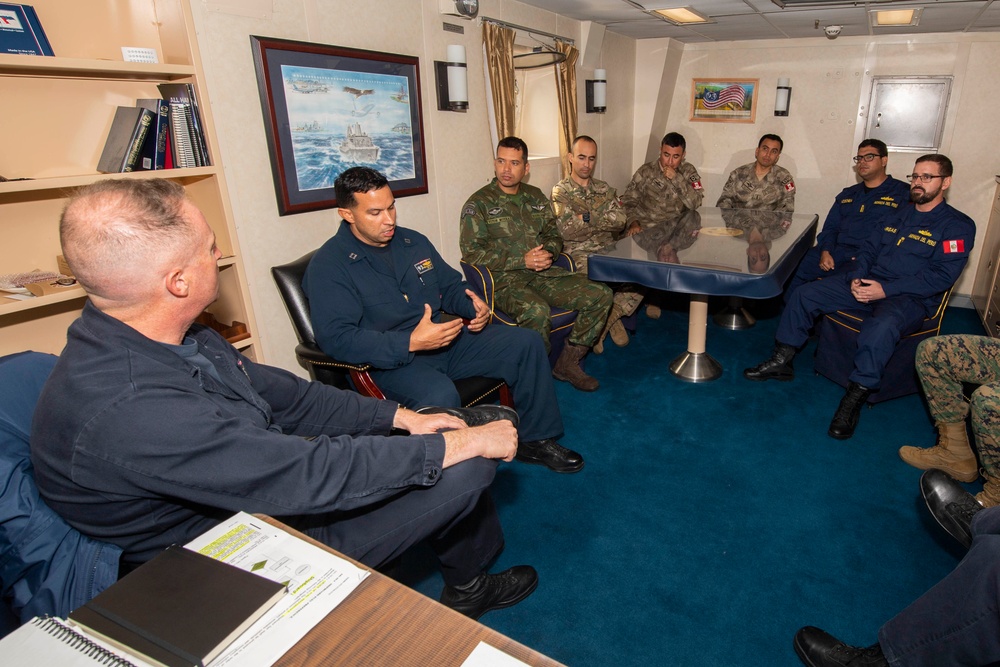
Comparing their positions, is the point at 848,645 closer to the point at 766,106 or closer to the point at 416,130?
the point at 416,130

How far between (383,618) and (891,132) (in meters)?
6.21

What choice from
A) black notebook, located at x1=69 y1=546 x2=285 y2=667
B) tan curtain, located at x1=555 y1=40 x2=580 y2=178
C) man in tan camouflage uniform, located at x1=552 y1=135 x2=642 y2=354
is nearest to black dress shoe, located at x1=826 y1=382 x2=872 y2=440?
man in tan camouflage uniform, located at x1=552 y1=135 x2=642 y2=354

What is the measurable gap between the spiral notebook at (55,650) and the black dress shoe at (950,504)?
2.14 meters

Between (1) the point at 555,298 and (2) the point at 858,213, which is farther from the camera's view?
(2) the point at 858,213

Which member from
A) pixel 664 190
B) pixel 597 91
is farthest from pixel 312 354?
pixel 597 91

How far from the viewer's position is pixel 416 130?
3301mm

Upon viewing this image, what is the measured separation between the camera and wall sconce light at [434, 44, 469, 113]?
3344mm

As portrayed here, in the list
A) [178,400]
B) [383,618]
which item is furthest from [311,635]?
[178,400]

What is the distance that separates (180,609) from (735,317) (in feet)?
13.8

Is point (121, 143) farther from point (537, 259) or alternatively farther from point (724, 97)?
point (724, 97)

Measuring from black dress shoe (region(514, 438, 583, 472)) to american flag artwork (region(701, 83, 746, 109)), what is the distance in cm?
477

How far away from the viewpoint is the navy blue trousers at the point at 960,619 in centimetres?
126

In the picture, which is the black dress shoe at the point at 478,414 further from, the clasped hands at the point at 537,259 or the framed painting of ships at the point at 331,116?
Result: the clasped hands at the point at 537,259

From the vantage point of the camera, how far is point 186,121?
2209 mm
